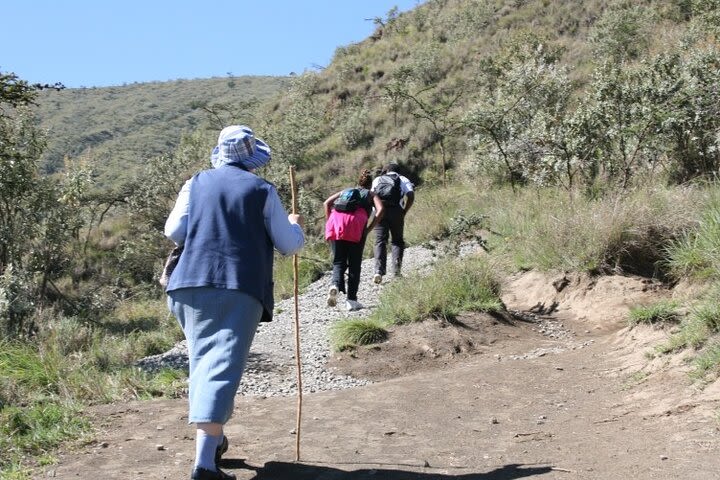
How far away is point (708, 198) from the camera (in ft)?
29.7

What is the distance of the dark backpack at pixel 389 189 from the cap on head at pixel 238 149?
645 centimetres

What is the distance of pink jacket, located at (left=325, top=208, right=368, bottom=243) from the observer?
9.77 metres

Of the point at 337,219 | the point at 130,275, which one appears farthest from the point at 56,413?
the point at 130,275

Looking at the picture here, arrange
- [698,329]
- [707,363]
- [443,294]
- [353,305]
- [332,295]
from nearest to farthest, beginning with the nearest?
[707,363], [698,329], [443,294], [332,295], [353,305]

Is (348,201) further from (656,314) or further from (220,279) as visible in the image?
(220,279)

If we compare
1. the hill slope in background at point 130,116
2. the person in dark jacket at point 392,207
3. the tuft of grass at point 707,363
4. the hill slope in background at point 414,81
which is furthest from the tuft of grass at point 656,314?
the hill slope in background at point 130,116

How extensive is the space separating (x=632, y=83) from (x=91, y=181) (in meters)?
10.2

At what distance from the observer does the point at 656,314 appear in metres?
7.26

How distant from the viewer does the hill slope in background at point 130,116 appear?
59356mm

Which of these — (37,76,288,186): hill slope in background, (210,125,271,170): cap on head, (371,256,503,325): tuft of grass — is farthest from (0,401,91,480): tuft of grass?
(37,76,288,186): hill slope in background

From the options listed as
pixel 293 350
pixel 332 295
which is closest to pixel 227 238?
pixel 293 350

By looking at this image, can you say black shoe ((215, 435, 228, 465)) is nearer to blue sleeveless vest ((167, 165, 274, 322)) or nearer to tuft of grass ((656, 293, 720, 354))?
blue sleeveless vest ((167, 165, 274, 322))

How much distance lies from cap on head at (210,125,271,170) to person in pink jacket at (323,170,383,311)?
5356 millimetres

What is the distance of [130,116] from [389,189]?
6808 cm
